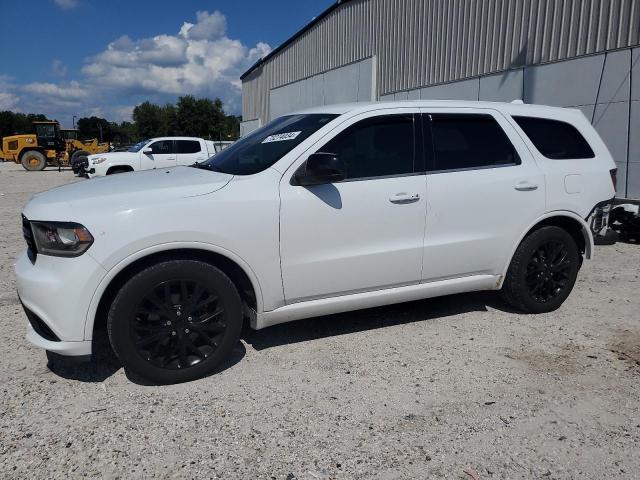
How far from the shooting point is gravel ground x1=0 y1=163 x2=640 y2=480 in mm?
2516

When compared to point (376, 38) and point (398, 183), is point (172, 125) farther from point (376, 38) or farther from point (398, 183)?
point (398, 183)

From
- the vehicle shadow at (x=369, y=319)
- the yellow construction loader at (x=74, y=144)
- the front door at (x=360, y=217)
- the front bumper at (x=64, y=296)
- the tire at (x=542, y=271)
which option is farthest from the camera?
the yellow construction loader at (x=74, y=144)

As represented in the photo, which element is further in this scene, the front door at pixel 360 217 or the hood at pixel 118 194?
the front door at pixel 360 217

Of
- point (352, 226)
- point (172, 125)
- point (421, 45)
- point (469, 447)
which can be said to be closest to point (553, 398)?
point (469, 447)

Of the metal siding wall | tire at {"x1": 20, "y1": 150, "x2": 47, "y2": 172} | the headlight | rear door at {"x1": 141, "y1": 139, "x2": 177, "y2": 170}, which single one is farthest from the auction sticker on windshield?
tire at {"x1": 20, "y1": 150, "x2": 47, "y2": 172}

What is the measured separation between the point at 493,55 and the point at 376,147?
34.6ft

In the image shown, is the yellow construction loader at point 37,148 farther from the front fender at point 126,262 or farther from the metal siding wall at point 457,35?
the front fender at point 126,262

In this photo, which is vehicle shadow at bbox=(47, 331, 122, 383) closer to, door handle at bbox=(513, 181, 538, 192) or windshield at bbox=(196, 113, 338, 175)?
windshield at bbox=(196, 113, 338, 175)

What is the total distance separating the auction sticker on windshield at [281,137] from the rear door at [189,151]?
1331 centimetres

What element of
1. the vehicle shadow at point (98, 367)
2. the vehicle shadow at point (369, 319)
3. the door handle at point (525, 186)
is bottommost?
the vehicle shadow at point (98, 367)

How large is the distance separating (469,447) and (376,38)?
17419 mm

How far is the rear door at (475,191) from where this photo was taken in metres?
3.95

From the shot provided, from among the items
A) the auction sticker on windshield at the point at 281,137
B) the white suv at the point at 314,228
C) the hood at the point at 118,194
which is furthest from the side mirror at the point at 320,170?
the hood at the point at 118,194

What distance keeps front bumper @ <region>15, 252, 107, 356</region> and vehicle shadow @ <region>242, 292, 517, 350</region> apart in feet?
4.43
